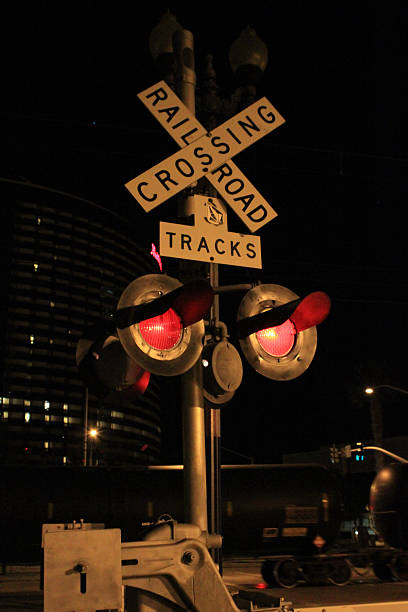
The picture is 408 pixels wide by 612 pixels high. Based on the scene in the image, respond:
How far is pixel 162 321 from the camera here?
3.81 metres

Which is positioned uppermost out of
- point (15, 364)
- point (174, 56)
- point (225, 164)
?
point (15, 364)

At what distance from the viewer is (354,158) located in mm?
14219

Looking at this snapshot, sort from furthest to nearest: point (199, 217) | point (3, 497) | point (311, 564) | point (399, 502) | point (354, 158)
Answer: point (399, 502) < point (311, 564) < point (3, 497) < point (354, 158) < point (199, 217)

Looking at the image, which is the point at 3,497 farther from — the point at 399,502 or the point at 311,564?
the point at 399,502

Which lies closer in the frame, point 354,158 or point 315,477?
point 354,158

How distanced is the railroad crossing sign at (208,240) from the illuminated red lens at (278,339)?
1.50ft

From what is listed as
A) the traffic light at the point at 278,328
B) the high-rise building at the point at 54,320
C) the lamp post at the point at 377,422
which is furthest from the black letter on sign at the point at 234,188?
the high-rise building at the point at 54,320

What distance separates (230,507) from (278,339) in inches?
613

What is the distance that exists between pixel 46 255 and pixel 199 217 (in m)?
97.7

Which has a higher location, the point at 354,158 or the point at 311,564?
the point at 354,158

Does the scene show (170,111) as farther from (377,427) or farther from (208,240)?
(377,427)

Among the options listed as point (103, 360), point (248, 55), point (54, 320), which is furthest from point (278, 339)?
point (54, 320)

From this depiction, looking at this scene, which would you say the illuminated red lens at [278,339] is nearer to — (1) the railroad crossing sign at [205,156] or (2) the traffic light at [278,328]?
(2) the traffic light at [278,328]

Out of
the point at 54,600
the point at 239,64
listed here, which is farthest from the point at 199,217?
the point at 54,600
